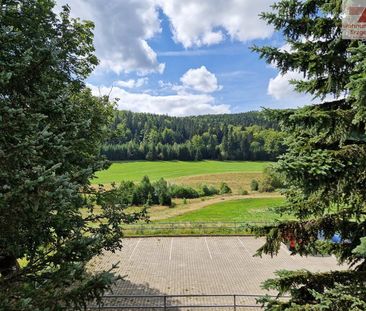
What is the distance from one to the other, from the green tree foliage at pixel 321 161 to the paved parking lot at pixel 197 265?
44.0 ft

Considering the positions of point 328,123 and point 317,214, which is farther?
point 317,214

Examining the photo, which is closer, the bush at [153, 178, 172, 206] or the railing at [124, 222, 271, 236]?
the railing at [124, 222, 271, 236]

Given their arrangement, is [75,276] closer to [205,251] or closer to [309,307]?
[309,307]

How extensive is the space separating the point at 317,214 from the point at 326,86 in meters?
2.91

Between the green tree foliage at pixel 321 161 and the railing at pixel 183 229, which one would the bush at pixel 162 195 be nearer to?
the railing at pixel 183 229

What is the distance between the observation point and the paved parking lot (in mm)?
20203

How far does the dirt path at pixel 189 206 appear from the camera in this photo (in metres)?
46.6

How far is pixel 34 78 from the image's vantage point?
6.64 m

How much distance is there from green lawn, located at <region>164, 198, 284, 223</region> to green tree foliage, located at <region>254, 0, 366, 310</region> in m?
31.9

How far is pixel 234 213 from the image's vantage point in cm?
4616

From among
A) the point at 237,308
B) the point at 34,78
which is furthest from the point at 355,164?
the point at 237,308

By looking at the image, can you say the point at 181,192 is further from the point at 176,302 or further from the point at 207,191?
the point at 176,302

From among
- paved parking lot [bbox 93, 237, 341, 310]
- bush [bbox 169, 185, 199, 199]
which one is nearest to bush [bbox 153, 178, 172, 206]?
bush [bbox 169, 185, 199, 199]

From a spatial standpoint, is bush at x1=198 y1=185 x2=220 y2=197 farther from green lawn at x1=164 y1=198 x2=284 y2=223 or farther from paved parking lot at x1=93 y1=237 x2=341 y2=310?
paved parking lot at x1=93 y1=237 x2=341 y2=310
